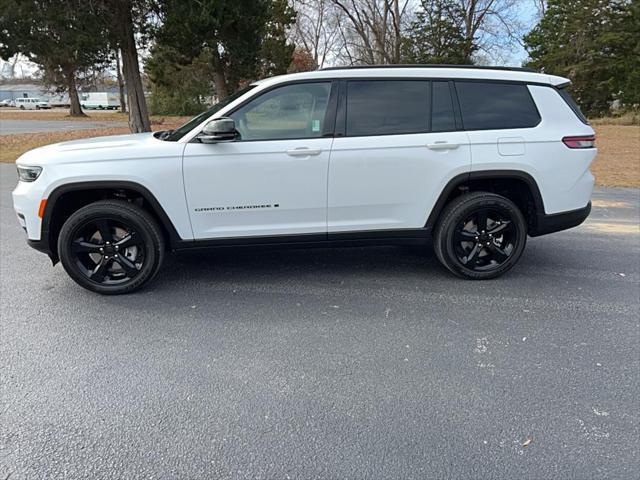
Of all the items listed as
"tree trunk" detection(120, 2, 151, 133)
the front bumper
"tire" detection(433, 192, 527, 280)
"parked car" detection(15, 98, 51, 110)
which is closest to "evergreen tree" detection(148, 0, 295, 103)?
"tree trunk" detection(120, 2, 151, 133)

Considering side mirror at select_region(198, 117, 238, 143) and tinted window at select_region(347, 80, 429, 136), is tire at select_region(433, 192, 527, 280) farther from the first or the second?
side mirror at select_region(198, 117, 238, 143)

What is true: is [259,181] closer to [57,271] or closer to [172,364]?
[172,364]

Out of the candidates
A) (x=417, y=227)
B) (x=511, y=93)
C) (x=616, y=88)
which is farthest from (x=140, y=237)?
(x=616, y=88)

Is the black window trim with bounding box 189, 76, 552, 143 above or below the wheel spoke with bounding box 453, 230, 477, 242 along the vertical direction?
above

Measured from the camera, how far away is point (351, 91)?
13.6 feet

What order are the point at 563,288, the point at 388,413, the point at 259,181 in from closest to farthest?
the point at 388,413, the point at 259,181, the point at 563,288

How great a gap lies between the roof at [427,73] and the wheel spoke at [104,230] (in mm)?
1840

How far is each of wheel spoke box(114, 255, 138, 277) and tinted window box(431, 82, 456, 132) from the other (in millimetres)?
2922

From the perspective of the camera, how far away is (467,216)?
4371 mm

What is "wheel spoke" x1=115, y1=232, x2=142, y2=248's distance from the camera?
13.4 feet

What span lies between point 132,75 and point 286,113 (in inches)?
573

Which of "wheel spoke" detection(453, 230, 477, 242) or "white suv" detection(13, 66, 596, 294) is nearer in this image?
"white suv" detection(13, 66, 596, 294)

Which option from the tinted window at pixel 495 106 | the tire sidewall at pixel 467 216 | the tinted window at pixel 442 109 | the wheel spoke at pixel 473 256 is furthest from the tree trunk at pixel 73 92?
the wheel spoke at pixel 473 256

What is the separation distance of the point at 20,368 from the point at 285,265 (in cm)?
250
